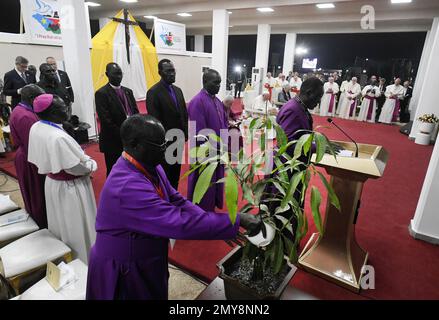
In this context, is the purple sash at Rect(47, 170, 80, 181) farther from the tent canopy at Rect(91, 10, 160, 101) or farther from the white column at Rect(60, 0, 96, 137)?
the tent canopy at Rect(91, 10, 160, 101)

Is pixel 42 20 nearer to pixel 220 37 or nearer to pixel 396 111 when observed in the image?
pixel 220 37

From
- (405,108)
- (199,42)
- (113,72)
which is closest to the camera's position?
(113,72)

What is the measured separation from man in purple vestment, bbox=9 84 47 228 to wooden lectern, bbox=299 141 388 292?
6.86 ft

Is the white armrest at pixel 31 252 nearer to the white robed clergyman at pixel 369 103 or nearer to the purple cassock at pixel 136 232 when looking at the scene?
the purple cassock at pixel 136 232

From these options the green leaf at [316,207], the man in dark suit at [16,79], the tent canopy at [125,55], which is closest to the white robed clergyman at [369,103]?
the tent canopy at [125,55]

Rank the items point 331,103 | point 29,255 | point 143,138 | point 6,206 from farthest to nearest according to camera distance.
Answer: point 331,103 → point 6,206 → point 29,255 → point 143,138

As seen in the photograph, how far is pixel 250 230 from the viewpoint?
3.63 ft

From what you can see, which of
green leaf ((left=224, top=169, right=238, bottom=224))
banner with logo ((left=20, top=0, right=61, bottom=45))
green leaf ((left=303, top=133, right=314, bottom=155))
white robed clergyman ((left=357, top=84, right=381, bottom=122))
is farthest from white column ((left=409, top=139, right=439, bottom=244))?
white robed clergyman ((left=357, top=84, right=381, bottom=122))

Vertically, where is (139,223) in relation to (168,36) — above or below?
below

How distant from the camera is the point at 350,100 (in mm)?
8984

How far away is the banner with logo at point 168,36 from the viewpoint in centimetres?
812

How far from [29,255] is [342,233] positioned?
7.03ft

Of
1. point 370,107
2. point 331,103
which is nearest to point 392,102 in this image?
point 370,107

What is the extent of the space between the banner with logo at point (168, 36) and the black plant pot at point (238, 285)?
7999mm
